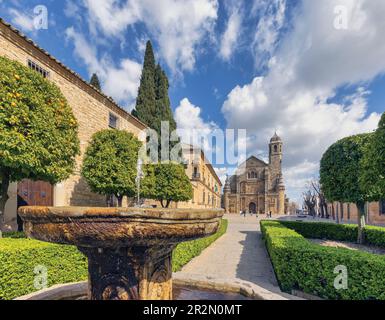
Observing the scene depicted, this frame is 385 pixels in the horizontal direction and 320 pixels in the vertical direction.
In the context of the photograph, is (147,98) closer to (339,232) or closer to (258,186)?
(339,232)

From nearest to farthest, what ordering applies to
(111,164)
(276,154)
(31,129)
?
1. (31,129)
2. (111,164)
3. (276,154)

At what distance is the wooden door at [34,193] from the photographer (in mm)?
9545

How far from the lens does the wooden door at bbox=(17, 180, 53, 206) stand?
9.54m

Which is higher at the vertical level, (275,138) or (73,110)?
(275,138)

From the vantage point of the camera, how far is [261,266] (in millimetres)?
7434

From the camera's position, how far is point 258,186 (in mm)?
50531

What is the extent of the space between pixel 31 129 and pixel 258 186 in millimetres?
49095

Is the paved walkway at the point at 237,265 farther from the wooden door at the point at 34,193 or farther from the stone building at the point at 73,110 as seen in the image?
the wooden door at the point at 34,193

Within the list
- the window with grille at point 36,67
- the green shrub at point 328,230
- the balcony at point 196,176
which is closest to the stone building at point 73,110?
the window with grille at point 36,67

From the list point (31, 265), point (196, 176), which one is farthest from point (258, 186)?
point (31, 265)

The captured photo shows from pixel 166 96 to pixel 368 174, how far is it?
18.7 metres

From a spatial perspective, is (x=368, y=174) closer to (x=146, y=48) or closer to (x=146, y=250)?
(x=146, y=250)

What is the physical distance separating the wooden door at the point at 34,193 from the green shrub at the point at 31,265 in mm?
6092
